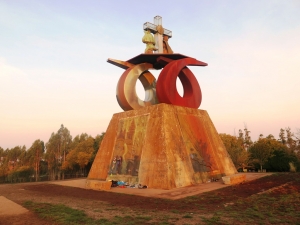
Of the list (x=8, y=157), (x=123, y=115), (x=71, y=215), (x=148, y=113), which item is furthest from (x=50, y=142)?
(x=71, y=215)

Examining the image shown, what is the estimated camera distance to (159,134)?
15164 mm

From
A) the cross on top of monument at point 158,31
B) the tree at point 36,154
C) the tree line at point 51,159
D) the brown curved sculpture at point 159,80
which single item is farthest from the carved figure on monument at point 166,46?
the tree at point 36,154

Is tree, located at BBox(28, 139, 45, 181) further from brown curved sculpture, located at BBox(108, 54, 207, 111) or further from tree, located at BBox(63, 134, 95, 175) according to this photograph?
brown curved sculpture, located at BBox(108, 54, 207, 111)

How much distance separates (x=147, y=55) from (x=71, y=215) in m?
14.2

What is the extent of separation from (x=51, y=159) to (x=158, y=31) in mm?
33189

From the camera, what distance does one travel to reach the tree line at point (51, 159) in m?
39.2

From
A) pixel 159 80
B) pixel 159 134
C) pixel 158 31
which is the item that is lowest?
pixel 159 134

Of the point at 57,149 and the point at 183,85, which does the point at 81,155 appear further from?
the point at 183,85

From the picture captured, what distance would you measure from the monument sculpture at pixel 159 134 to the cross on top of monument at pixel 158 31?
0.10 meters

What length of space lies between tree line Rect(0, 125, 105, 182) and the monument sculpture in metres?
21.7

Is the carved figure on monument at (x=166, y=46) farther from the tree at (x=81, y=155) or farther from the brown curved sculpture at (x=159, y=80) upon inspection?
the tree at (x=81, y=155)

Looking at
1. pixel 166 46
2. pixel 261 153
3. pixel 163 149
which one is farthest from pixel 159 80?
pixel 261 153

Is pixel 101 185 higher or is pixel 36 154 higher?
pixel 36 154

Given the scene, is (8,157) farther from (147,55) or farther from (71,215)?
(71,215)
